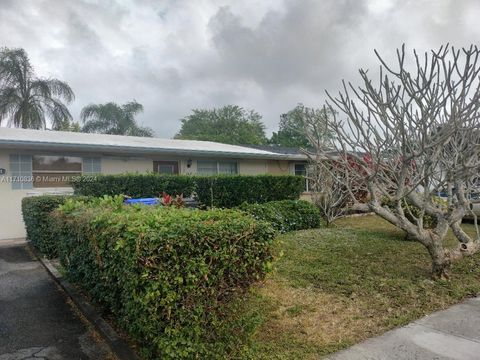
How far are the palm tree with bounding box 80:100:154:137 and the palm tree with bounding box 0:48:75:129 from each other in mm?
5667

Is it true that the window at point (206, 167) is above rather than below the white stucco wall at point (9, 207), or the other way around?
above

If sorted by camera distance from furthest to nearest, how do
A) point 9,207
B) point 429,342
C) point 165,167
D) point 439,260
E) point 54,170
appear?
point 165,167 → point 54,170 → point 9,207 → point 439,260 → point 429,342

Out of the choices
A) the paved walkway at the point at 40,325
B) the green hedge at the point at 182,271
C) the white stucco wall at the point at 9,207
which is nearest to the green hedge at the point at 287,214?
the paved walkway at the point at 40,325

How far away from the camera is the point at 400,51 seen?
5.12 meters

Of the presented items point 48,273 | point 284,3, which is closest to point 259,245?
point 48,273

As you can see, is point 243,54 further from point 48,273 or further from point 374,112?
point 48,273

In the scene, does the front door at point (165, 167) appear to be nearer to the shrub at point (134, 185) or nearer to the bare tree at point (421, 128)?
the shrub at point (134, 185)

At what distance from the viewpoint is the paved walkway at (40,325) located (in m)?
3.54

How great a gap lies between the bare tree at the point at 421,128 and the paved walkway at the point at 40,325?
4288 millimetres

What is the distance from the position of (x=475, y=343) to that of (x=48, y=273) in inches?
259

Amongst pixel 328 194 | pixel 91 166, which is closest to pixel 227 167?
pixel 328 194

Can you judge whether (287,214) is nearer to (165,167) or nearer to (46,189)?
(165,167)

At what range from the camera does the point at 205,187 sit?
36.5 feet

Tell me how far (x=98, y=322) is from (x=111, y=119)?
27.0m
